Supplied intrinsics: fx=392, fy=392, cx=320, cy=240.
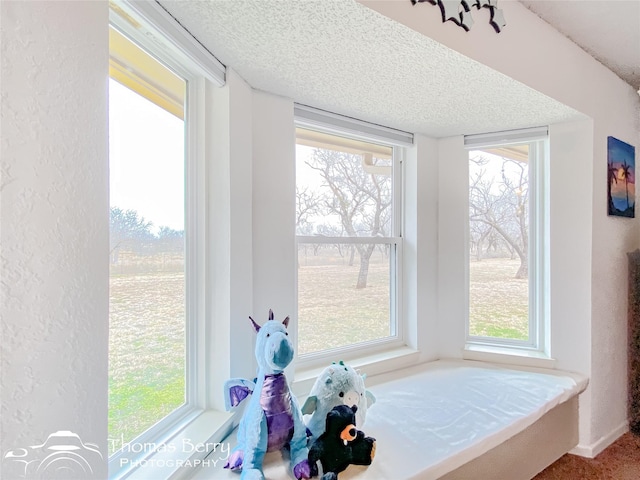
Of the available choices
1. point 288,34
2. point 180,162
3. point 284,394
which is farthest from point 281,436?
point 288,34

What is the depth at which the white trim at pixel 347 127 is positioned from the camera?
75.7 inches

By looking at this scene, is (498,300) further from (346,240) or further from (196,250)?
(196,250)

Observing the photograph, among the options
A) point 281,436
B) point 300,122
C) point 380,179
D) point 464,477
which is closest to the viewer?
point 281,436

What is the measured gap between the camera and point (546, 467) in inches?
78.1

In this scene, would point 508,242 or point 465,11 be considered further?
point 508,242

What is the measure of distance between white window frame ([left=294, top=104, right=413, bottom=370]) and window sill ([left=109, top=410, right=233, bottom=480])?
0.62 metres

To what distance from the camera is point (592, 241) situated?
83.7 inches

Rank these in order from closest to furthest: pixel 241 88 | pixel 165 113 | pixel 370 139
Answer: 1. pixel 165 113
2. pixel 241 88
3. pixel 370 139

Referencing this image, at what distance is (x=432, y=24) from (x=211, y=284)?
1.21 metres

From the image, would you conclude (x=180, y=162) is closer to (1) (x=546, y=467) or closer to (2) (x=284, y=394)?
(2) (x=284, y=394)

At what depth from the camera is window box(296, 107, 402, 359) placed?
6.68ft

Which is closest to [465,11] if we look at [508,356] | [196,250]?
[196,250]

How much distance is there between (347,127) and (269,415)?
1.46m

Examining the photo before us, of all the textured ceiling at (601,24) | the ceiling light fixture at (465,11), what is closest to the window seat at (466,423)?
the ceiling light fixture at (465,11)
